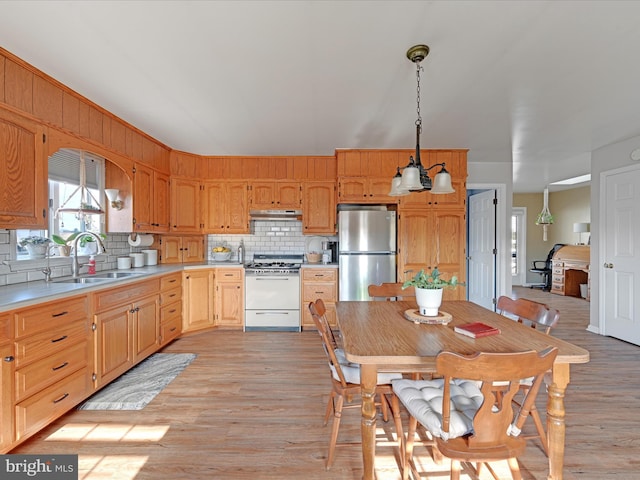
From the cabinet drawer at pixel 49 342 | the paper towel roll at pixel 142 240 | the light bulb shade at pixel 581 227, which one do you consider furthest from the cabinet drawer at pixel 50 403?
the light bulb shade at pixel 581 227

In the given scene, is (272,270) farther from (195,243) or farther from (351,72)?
(351,72)

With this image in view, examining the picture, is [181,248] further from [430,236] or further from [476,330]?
[476,330]

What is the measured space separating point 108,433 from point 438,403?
2.10 m

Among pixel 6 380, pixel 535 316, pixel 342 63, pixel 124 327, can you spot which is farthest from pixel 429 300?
pixel 124 327

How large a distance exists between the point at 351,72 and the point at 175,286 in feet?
10.1

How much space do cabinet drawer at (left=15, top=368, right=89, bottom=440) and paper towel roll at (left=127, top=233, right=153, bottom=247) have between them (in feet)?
6.29

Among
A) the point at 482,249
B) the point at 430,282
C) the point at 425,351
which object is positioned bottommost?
the point at 425,351

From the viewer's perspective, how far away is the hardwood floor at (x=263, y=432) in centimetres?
174

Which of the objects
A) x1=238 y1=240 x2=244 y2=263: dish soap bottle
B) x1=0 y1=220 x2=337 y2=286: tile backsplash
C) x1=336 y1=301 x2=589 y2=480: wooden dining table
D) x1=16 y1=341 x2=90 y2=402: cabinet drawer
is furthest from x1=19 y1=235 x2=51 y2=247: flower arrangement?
x1=336 y1=301 x2=589 y2=480: wooden dining table

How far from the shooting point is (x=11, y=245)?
7.98 feet

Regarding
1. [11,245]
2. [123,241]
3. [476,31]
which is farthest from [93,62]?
[476,31]

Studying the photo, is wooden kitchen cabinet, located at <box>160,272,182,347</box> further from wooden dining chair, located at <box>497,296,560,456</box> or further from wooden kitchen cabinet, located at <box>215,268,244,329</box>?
wooden dining chair, located at <box>497,296,560,456</box>

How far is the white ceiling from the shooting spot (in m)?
1.70

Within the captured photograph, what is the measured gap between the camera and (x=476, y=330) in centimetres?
169
